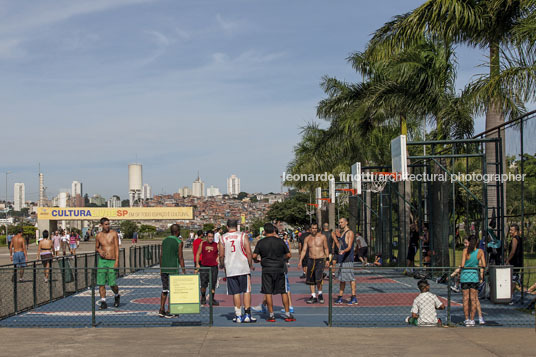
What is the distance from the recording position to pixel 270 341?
9836 millimetres

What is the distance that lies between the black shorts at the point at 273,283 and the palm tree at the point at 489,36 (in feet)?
21.7

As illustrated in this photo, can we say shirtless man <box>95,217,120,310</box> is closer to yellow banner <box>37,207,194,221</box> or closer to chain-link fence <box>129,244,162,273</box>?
chain-link fence <box>129,244,162,273</box>

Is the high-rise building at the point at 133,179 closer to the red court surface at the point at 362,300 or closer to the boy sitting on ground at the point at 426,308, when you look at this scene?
the red court surface at the point at 362,300

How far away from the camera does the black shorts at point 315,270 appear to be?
1452cm

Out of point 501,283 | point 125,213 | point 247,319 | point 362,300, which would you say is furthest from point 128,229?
point 501,283

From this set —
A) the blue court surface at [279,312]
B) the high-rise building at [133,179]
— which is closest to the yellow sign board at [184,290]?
the blue court surface at [279,312]

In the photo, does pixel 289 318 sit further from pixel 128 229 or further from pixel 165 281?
pixel 128 229

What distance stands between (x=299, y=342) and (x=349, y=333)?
1143 millimetres

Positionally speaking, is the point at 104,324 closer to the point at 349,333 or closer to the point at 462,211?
the point at 349,333

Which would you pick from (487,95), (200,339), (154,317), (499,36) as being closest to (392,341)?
(200,339)

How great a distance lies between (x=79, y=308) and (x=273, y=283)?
4.88 meters

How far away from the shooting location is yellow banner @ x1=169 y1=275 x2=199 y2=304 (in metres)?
11.5

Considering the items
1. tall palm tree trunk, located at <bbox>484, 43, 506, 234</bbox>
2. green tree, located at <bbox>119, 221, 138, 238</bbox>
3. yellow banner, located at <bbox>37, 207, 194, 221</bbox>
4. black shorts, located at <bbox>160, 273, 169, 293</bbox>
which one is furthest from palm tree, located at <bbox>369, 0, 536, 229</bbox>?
green tree, located at <bbox>119, 221, 138, 238</bbox>

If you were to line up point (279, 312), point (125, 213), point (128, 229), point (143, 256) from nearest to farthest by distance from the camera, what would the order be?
1. point (279, 312)
2. point (143, 256)
3. point (125, 213)
4. point (128, 229)
